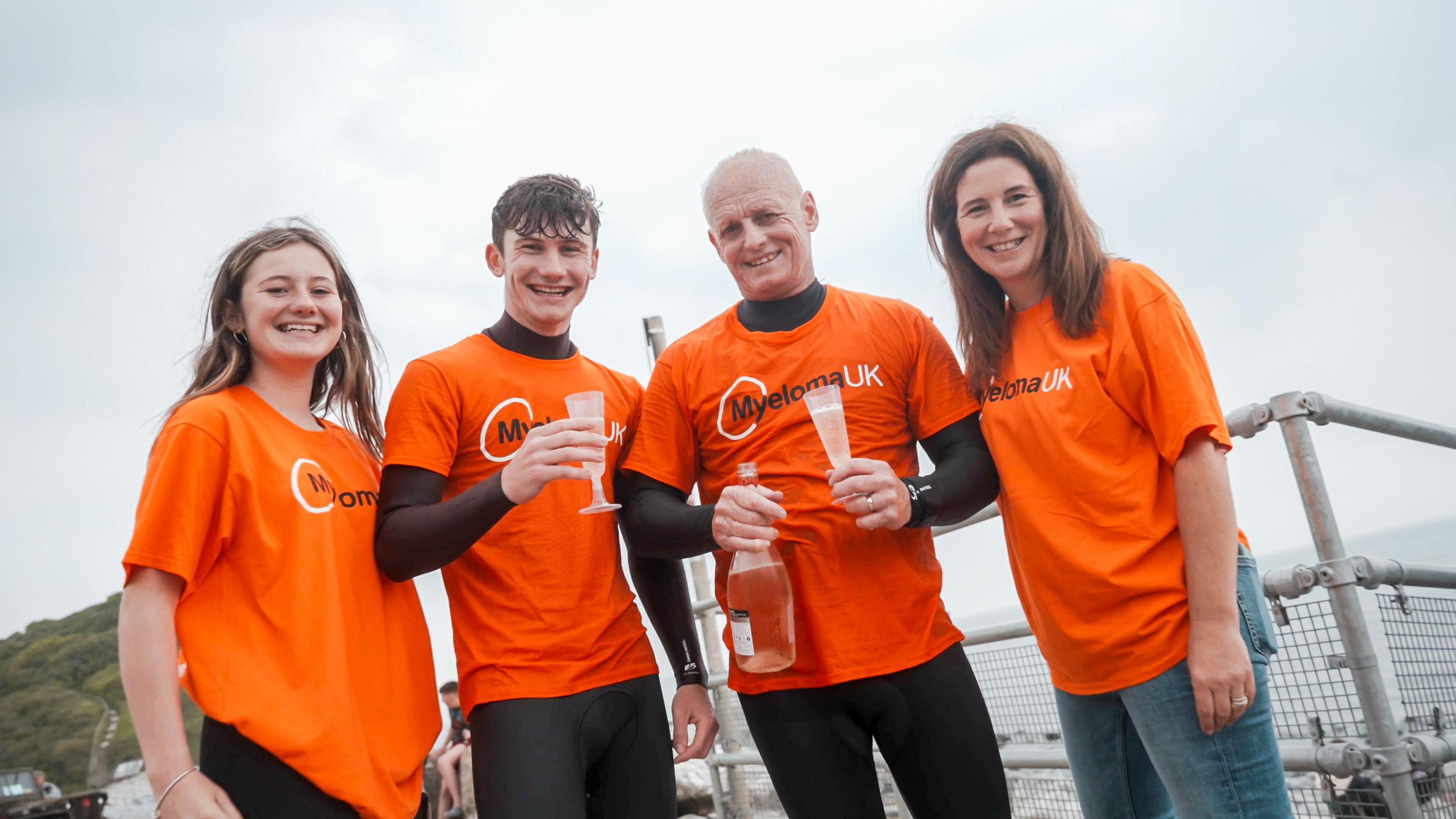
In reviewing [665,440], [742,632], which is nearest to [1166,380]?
[742,632]

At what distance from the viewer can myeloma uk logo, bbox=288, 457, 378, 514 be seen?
180 cm

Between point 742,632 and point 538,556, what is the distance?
1.67 feet

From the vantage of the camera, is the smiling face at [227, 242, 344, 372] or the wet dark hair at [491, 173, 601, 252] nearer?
the smiling face at [227, 242, 344, 372]

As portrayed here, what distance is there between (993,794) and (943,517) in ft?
1.89

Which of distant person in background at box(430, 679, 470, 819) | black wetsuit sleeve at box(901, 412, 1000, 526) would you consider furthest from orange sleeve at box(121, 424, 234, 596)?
distant person in background at box(430, 679, 470, 819)

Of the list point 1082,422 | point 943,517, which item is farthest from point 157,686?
point 1082,422

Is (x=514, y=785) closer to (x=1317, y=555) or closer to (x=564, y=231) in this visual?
(x=564, y=231)

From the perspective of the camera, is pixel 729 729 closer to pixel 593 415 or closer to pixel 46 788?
pixel 593 415

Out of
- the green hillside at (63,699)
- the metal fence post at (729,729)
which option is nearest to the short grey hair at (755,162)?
the metal fence post at (729,729)

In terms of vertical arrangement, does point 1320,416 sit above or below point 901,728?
above

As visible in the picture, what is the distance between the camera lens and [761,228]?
222 cm

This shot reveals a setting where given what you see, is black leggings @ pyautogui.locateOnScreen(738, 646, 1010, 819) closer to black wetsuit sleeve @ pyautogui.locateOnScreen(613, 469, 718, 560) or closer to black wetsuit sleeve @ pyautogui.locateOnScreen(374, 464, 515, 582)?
black wetsuit sleeve @ pyautogui.locateOnScreen(613, 469, 718, 560)

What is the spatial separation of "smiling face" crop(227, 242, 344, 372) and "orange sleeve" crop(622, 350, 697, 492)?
0.74 metres

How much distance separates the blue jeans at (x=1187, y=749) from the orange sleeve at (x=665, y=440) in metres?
1.00
